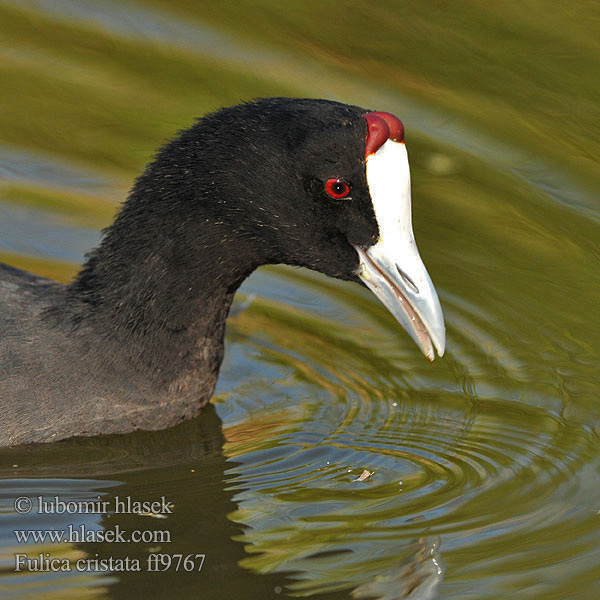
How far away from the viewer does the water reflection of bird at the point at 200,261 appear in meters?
4.66

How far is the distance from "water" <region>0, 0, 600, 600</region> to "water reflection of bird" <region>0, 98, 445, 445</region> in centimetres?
19

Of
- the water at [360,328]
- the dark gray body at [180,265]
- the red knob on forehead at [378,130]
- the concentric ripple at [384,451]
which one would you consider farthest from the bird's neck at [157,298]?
the red knob on forehead at [378,130]

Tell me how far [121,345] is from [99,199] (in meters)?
1.85

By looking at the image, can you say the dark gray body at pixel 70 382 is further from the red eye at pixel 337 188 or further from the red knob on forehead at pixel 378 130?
the red knob on forehead at pixel 378 130

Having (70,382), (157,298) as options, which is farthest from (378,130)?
(70,382)

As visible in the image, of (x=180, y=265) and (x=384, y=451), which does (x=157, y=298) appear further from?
(x=384, y=451)

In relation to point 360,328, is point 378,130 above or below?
above

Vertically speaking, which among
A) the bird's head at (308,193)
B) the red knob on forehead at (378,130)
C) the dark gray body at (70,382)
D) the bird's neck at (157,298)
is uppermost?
the red knob on forehead at (378,130)

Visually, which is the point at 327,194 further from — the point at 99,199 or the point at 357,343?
the point at 99,199

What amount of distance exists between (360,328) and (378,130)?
146 cm

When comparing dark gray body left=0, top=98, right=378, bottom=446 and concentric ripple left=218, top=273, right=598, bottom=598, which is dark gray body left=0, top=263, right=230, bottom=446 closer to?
dark gray body left=0, top=98, right=378, bottom=446

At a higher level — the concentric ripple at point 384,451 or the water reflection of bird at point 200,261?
the water reflection of bird at point 200,261

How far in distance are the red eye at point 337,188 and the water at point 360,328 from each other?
934mm

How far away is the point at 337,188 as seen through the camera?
465 centimetres
